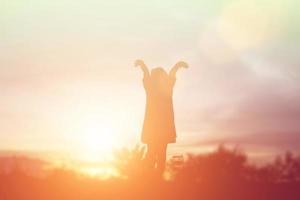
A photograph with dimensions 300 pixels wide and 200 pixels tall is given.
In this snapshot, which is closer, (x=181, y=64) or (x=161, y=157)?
(x=181, y=64)

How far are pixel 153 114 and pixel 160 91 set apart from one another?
0.68 m

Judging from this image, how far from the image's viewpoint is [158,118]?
17344 millimetres

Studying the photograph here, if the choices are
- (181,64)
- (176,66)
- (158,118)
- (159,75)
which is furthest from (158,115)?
(181,64)

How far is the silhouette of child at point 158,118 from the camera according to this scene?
17.1 meters

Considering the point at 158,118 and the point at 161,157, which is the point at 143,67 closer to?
the point at 158,118

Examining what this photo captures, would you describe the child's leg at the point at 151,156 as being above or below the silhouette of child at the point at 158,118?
below

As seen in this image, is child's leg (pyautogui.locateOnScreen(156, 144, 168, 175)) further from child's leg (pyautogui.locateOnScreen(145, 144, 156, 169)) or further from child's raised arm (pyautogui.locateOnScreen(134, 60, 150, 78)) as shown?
child's raised arm (pyautogui.locateOnScreen(134, 60, 150, 78))

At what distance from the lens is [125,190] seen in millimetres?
16438

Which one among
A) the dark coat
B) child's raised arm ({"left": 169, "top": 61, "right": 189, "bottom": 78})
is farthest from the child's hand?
the dark coat

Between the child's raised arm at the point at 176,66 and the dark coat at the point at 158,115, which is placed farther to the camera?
the dark coat at the point at 158,115

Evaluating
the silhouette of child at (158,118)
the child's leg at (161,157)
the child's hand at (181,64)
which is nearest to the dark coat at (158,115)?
the silhouette of child at (158,118)

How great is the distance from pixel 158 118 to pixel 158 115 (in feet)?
0.28

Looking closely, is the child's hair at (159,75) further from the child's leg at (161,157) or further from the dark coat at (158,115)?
the child's leg at (161,157)

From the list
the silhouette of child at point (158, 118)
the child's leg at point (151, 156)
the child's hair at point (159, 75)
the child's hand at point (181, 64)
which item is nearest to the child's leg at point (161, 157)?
the silhouette of child at point (158, 118)
